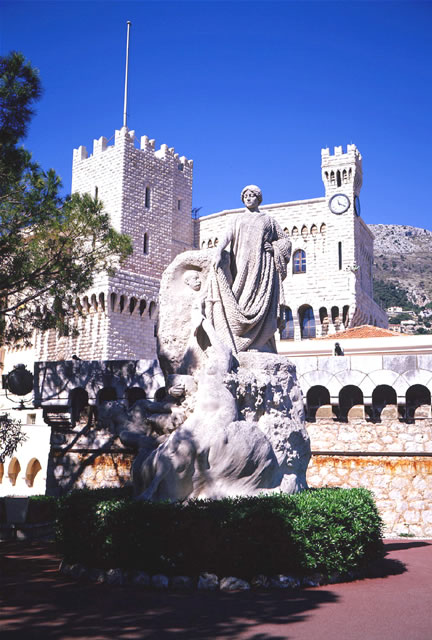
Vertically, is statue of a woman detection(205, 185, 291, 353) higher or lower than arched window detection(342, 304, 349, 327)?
lower

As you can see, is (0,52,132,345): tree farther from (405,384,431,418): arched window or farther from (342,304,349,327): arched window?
(342,304,349,327): arched window

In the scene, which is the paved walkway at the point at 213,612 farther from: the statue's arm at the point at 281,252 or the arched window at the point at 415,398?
the arched window at the point at 415,398

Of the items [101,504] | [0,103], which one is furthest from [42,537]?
[0,103]

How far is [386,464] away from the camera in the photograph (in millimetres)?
13039

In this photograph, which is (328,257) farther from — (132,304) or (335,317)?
(132,304)

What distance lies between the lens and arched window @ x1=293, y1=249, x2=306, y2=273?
48531 millimetres

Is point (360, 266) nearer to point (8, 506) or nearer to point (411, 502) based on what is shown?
point (411, 502)

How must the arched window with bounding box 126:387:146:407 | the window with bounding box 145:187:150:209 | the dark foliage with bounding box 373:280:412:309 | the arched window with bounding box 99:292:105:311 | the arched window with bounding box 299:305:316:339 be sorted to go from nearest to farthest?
the arched window with bounding box 126:387:146:407, the arched window with bounding box 99:292:105:311, the window with bounding box 145:187:150:209, the arched window with bounding box 299:305:316:339, the dark foliage with bounding box 373:280:412:309

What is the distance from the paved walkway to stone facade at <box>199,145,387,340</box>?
40483mm

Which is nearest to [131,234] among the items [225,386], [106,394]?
Result: [106,394]

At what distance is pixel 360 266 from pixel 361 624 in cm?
4428

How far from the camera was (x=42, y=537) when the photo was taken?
10.0 metres

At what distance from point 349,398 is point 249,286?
6084mm

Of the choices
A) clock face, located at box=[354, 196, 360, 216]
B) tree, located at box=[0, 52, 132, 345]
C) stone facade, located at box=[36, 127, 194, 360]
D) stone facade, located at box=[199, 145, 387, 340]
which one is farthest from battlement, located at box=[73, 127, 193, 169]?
tree, located at box=[0, 52, 132, 345]
